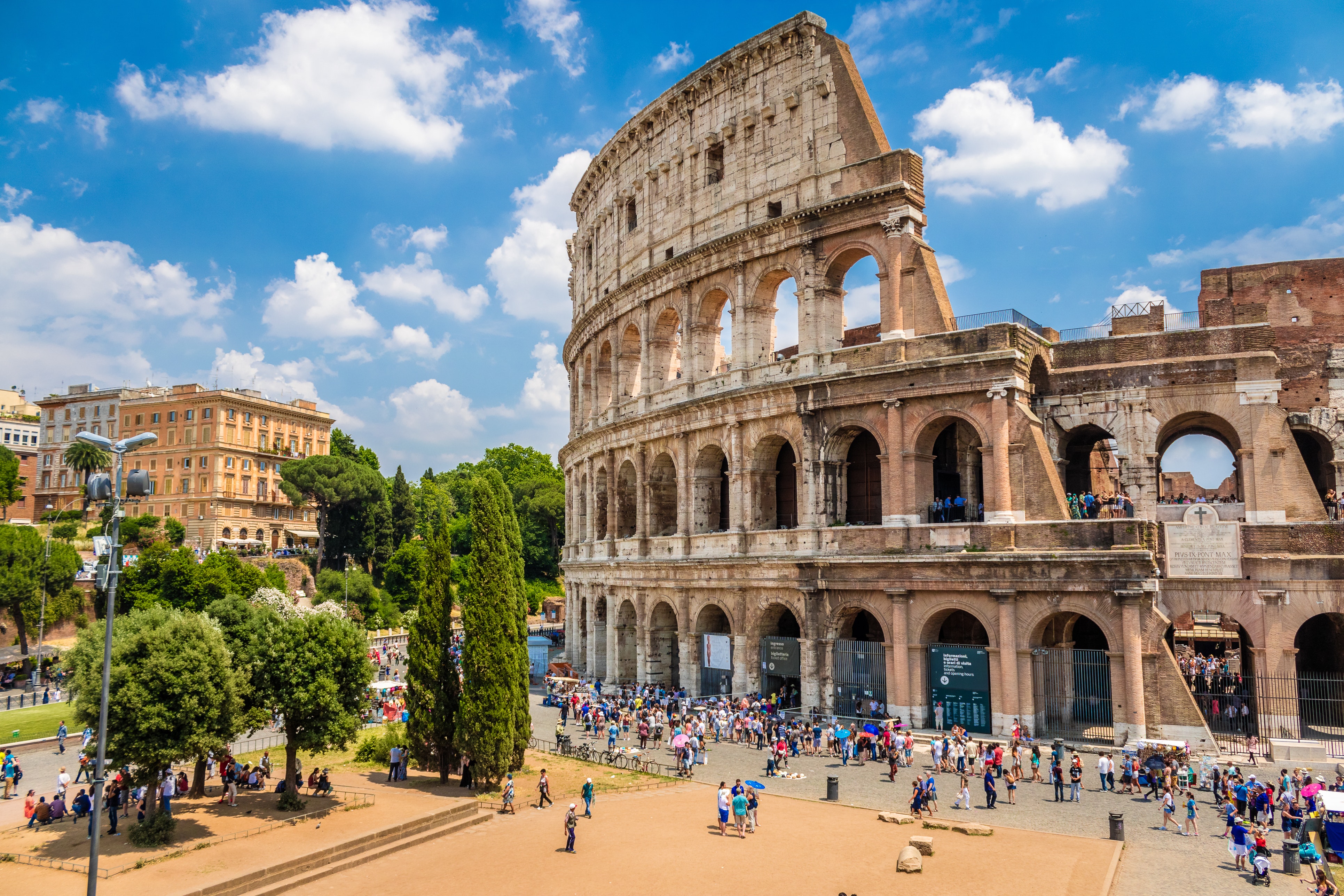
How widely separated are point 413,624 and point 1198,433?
91.1 feet

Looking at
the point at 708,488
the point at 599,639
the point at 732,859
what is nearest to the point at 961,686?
the point at 732,859

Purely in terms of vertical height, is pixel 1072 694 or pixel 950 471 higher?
pixel 950 471

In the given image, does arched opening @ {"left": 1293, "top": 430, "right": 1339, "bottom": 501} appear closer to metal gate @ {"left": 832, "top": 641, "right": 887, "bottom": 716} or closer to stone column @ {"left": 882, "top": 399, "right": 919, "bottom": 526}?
stone column @ {"left": 882, "top": 399, "right": 919, "bottom": 526}

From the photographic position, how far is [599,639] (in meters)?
41.8

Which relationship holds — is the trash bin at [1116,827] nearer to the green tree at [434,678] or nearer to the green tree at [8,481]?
the green tree at [434,678]

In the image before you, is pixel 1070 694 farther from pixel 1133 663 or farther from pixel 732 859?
pixel 732 859

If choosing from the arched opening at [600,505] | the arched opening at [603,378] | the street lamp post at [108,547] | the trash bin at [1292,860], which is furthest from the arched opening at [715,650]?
the street lamp post at [108,547]

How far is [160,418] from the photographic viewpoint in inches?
3501

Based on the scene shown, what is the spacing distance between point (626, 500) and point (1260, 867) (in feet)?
95.5

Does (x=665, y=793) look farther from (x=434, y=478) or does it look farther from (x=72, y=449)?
(x=434, y=478)

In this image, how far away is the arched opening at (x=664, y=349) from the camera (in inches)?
1522

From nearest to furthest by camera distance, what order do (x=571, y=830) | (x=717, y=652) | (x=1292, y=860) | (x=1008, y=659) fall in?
(x=1292, y=860) < (x=571, y=830) < (x=1008, y=659) < (x=717, y=652)

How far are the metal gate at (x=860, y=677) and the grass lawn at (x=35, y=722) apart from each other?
26.9 meters

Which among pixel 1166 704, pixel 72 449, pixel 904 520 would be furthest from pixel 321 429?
pixel 1166 704
